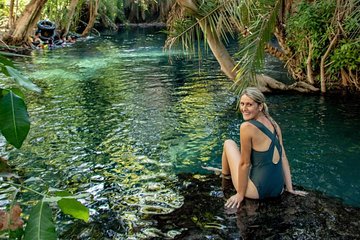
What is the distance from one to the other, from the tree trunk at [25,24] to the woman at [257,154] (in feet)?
68.2

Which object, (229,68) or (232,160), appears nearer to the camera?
(232,160)

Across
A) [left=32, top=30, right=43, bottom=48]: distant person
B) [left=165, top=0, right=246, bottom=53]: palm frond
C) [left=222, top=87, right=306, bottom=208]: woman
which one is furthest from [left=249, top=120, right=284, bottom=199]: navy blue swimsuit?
[left=32, top=30, right=43, bottom=48]: distant person

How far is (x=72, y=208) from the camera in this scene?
3.55ft

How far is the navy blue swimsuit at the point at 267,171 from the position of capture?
478 centimetres

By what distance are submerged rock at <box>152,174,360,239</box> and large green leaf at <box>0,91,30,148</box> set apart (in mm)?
3308

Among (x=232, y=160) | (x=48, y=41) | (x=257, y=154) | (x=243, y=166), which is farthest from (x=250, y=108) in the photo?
(x=48, y=41)

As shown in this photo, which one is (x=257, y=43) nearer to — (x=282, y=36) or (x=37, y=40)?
(x=282, y=36)

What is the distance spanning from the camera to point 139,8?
47.1 meters

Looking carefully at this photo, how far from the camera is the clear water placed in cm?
592

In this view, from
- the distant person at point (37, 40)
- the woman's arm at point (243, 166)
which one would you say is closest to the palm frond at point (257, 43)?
the woman's arm at point (243, 166)

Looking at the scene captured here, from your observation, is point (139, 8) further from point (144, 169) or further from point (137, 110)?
point (144, 169)

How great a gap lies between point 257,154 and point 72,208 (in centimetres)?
389

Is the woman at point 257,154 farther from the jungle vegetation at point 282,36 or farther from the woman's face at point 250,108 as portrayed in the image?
the jungle vegetation at point 282,36

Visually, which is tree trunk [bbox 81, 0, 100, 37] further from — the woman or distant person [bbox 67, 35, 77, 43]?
the woman
